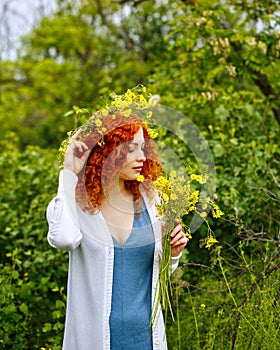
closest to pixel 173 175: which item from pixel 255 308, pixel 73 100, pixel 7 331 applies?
pixel 255 308

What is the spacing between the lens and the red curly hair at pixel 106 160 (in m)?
2.14

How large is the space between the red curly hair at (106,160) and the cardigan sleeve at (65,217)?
0.07 metres

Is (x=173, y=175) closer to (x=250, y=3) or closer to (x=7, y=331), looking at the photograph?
(x=7, y=331)

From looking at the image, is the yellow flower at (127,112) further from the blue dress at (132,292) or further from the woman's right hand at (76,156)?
the blue dress at (132,292)

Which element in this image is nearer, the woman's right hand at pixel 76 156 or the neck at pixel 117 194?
the woman's right hand at pixel 76 156

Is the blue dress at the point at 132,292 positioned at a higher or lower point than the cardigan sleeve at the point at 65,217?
lower

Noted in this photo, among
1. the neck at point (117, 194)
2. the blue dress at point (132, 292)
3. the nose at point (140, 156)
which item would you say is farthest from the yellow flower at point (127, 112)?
the blue dress at point (132, 292)

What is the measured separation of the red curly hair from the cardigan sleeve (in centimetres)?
7

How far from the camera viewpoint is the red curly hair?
2.14 meters

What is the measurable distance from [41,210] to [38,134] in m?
5.78

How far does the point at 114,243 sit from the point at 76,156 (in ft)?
1.05

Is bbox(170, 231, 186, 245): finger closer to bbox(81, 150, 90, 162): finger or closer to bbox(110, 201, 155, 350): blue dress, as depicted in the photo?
bbox(110, 201, 155, 350): blue dress

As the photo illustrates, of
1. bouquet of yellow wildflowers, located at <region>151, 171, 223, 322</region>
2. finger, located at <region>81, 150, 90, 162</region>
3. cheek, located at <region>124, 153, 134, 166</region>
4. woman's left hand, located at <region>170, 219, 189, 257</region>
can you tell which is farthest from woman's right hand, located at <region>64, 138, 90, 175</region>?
woman's left hand, located at <region>170, 219, 189, 257</region>

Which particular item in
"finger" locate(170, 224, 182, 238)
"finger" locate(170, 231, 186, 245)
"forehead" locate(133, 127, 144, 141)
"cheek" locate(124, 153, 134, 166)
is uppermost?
"forehead" locate(133, 127, 144, 141)
